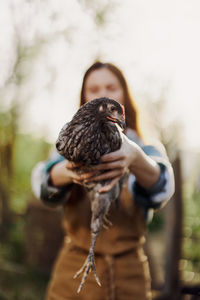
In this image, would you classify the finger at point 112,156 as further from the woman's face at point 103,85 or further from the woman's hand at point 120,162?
the woman's face at point 103,85

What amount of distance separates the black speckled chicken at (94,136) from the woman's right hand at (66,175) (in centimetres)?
3

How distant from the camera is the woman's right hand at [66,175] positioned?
1104 mm

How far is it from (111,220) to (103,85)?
66cm

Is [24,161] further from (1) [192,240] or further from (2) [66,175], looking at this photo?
(2) [66,175]

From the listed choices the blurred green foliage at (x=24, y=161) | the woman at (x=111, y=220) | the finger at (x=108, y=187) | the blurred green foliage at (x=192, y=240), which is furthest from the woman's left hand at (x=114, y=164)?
the blurred green foliage at (x=24, y=161)

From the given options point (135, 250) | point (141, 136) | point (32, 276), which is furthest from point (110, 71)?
point (32, 276)

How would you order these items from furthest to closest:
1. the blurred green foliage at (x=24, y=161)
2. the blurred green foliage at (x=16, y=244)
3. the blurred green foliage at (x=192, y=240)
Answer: the blurred green foliage at (x=24, y=161) → the blurred green foliage at (x=16, y=244) → the blurred green foliage at (x=192, y=240)

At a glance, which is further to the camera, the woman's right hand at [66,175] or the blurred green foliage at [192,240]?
the blurred green foliage at [192,240]

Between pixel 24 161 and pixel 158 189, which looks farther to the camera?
pixel 24 161

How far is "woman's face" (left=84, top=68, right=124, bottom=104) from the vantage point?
1545 mm

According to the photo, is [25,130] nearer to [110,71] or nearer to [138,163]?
[110,71]

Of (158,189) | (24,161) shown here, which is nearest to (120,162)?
(158,189)

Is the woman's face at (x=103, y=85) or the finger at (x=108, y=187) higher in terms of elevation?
the woman's face at (x=103, y=85)

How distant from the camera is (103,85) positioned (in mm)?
1549
